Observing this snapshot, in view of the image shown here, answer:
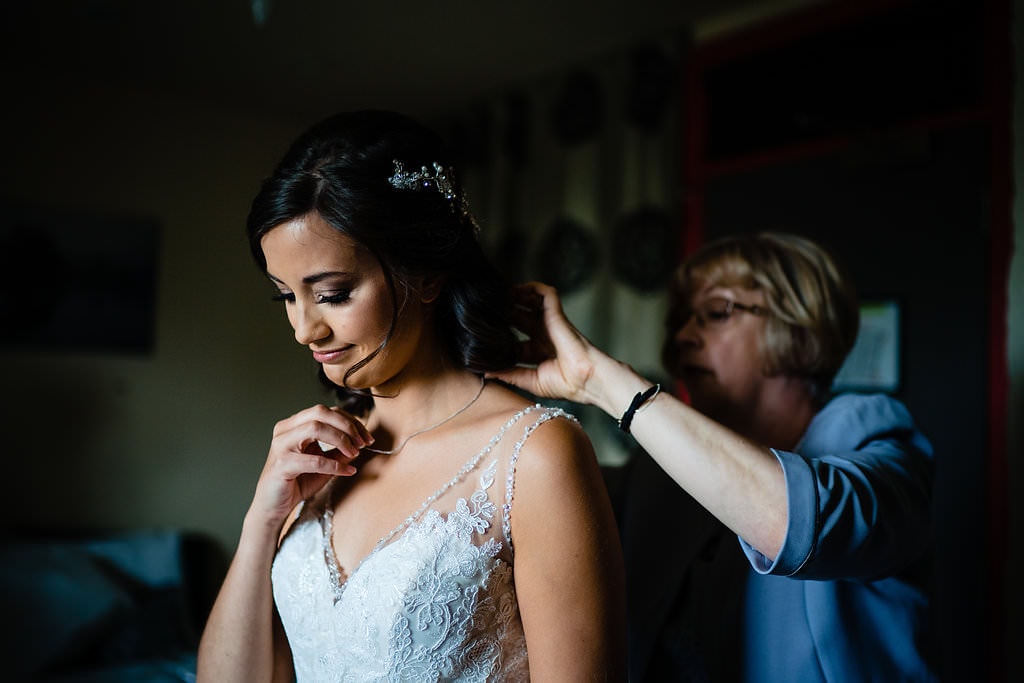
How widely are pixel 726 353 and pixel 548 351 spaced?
1.43 feet

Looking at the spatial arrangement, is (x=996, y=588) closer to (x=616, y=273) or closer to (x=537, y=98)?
(x=616, y=273)

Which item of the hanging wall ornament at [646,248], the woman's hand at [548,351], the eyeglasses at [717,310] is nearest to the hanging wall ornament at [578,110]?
the hanging wall ornament at [646,248]

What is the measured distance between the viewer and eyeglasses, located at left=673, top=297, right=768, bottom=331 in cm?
150

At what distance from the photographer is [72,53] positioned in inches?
133

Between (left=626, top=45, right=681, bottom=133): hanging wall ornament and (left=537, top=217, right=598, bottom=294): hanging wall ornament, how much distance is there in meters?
0.58

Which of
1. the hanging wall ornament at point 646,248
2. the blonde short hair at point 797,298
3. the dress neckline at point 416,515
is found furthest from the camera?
the hanging wall ornament at point 646,248

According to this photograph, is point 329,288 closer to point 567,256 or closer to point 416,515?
point 416,515

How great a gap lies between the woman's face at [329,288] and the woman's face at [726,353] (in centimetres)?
72

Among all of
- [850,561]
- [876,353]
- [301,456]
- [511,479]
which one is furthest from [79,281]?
[850,561]

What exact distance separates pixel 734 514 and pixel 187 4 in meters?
2.90

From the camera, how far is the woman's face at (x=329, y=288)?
3.34 ft

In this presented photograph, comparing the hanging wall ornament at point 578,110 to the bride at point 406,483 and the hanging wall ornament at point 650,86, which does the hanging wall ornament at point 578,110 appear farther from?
the bride at point 406,483

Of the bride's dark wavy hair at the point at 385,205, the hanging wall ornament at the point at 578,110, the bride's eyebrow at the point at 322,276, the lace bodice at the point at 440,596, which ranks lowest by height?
the lace bodice at the point at 440,596

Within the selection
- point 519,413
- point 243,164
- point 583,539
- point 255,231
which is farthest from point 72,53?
point 583,539
